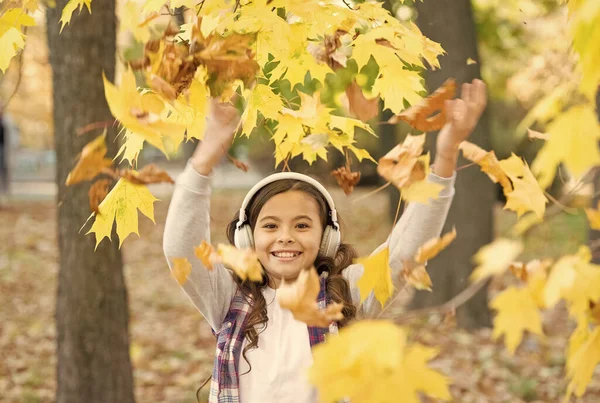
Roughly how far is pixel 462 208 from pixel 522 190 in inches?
167

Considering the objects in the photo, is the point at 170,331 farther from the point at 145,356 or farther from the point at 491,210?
the point at 491,210

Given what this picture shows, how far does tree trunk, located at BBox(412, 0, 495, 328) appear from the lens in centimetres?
518

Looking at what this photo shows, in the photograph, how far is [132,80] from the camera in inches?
53.7

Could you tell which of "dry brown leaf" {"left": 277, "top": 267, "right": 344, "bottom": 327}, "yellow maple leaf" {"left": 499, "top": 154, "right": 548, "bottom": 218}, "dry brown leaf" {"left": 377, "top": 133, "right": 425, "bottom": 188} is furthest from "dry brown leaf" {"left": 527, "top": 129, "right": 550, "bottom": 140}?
"dry brown leaf" {"left": 277, "top": 267, "right": 344, "bottom": 327}

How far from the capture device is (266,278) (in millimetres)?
2199

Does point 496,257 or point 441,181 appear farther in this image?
point 441,181

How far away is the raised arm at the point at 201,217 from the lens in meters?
1.65

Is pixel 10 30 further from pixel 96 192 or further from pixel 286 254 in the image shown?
pixel 286 254

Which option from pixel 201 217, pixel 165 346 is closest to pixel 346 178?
pixel 201 217

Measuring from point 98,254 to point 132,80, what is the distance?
2.74 m

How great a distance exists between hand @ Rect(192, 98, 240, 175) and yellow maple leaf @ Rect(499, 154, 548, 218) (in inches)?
26.4

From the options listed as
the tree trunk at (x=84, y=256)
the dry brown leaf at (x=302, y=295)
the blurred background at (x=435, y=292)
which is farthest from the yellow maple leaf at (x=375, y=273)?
the tree trunk at (x=84, y=256)

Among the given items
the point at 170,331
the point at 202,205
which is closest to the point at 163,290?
the point at 170,331

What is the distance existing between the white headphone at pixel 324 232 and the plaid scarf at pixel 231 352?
156mm
